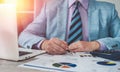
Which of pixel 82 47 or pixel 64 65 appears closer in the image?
pixel 64 65

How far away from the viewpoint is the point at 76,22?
1.90 metres

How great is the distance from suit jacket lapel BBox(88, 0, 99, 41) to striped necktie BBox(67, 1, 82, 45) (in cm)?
8

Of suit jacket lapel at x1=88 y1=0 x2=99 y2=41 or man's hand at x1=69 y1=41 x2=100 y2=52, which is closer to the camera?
man's hand at x1=69 y1=41 x2=100 y2=52

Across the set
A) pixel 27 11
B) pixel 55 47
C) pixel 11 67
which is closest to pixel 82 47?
pixel 55 47

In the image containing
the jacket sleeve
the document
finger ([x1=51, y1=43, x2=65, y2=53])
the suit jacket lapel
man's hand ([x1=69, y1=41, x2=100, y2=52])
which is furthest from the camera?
the suit jacket lapel

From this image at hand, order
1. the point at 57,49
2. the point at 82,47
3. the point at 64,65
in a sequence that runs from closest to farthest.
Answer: the point at 64,65 < the point at 57,49 < the point at 82,47

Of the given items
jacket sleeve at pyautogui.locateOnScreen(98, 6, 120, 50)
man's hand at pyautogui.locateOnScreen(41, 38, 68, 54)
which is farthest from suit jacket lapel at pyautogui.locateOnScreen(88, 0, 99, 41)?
man's hand at pyautogui.locateOnScreen(41, 38, 68, 54)

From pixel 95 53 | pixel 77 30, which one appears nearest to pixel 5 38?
pixel 95 53

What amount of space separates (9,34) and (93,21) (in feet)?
3.17

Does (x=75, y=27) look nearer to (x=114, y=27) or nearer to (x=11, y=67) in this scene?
(x=114, y=27)

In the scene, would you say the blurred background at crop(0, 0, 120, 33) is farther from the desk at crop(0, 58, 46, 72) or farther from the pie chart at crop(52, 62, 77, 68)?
the pie chart at crop(52, 62, 77, 68)

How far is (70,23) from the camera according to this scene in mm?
1925

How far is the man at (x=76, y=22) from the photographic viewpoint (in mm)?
1833

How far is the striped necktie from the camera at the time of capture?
6.22ft
